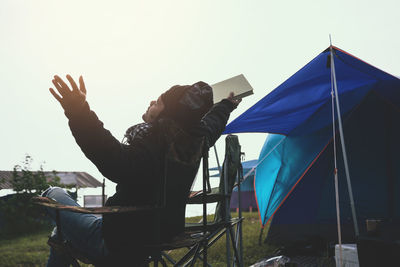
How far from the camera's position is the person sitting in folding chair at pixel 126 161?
43.7 inches

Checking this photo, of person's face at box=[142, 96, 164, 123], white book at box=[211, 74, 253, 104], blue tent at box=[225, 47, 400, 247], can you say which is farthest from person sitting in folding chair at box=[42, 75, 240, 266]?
blue tent at box=[225, 47, 400, 247]

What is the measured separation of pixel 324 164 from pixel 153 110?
10.9 feet

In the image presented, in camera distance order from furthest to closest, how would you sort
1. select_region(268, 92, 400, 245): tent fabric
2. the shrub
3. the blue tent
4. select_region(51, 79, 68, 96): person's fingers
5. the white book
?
the shrub < select_region(268, 92, 400, 245): tent fabric < the blue tent < the white book < select_region(51, 79, 68, 96): person's fingers

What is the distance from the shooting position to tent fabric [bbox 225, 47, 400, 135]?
9.67ft

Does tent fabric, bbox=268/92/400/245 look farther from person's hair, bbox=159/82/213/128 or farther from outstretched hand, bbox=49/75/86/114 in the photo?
outstretched hand, bbox=49/75/86/114

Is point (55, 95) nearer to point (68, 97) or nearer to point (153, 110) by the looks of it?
point (68, 97)

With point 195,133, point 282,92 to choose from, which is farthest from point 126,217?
point 282,92

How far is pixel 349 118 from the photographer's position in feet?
13.6

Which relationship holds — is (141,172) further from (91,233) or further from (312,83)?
(312,83)

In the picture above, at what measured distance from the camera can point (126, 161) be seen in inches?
47.0

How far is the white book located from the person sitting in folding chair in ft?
1.69

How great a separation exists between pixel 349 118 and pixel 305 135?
583 millimetres

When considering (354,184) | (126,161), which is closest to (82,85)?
(126,161)

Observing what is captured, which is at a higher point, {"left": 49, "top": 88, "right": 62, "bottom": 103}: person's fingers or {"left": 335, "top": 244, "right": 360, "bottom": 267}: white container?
{"left": 49, "top": 88, "right": 62, "bottom": 103}: person's fingers
